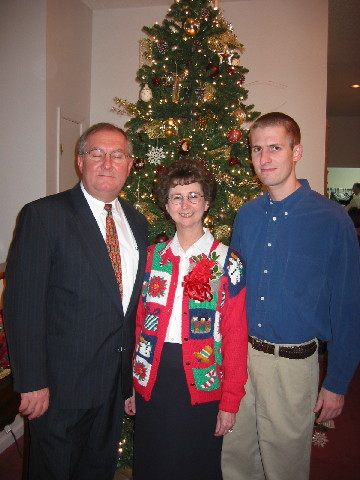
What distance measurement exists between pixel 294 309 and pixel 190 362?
21.2 inches

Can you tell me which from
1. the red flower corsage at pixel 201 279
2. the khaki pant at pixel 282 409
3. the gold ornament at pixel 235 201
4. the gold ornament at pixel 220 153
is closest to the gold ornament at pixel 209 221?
the gold ornament at pixel 235 201

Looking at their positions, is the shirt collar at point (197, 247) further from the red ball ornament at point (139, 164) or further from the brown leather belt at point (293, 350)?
the red ball ornament at point (139, 164)

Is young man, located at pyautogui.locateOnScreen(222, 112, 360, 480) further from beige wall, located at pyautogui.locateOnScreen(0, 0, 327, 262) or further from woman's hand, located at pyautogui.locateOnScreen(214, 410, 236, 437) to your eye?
beige wall, located at pyautogui.locateOnScreen(0, 0, 327, 262)

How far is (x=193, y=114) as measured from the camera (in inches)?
98.5

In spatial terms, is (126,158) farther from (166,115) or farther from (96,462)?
(96,462)

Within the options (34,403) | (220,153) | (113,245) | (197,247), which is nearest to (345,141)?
(220,153)

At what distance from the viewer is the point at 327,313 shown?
5.61ft

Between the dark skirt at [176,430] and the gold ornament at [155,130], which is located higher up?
the gold ornament at [155,130]

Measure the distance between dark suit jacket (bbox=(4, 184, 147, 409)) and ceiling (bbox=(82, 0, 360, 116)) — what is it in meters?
3.47

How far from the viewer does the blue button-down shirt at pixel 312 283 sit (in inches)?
64.1

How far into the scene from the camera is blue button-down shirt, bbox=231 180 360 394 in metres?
1.63

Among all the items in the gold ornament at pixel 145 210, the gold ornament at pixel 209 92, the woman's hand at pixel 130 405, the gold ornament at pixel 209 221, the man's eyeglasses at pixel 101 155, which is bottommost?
the woman's hand at pixel 130 405

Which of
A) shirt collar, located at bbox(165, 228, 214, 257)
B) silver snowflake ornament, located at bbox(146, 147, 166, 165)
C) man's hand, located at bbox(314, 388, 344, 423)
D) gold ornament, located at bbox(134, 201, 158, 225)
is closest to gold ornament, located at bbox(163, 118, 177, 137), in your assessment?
silver snowflake ornament, located at bbox(146, 147, 166, 165)

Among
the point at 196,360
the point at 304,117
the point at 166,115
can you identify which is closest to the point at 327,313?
the point at 196,360
